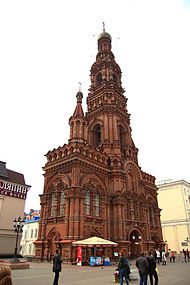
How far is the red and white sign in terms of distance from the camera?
3672 centimetres

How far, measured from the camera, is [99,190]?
31.4 meters

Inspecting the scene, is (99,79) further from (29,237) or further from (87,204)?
(29,237)

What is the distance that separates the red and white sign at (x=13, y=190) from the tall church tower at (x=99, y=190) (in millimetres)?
8725

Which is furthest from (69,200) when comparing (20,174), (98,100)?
(98,100)

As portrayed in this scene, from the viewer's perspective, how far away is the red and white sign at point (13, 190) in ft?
120

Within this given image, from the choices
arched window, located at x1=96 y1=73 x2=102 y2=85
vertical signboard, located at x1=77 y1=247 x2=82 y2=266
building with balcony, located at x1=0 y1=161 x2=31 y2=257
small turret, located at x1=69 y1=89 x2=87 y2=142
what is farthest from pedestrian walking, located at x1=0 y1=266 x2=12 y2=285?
arched window, located at x1=96 y1=73 x2=102 y2=85

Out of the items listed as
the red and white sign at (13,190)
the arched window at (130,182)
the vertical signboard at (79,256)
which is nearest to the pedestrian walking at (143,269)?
the vertical signboard at (79,256)

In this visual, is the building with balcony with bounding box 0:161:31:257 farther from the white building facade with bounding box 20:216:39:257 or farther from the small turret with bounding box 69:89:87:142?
the white building facade with bounding box 20:216:39:257

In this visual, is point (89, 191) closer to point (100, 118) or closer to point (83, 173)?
point (83, 173)

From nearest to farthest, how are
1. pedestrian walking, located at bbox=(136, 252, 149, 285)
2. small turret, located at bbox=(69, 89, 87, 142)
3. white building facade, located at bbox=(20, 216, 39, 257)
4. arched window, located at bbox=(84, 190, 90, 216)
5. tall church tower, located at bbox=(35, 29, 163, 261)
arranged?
pedestrian walking, located at bbox=(136, 252, 149, 285)
tall church tower, located at bbox=(35, 29, 163, 261)
arched window, located at bbox=(84, 190, 90, 216)
small turret, located at bbox=(69, 89, 87, 142)
white building facade, located at bbox=(20, 216, 39, 257)

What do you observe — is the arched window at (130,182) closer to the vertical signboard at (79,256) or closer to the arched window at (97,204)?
the arched window at (97,204)

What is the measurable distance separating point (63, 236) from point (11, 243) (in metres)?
14.5

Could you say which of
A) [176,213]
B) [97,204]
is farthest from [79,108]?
[176,213]

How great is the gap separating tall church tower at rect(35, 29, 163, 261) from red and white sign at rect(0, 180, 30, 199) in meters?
8.73
